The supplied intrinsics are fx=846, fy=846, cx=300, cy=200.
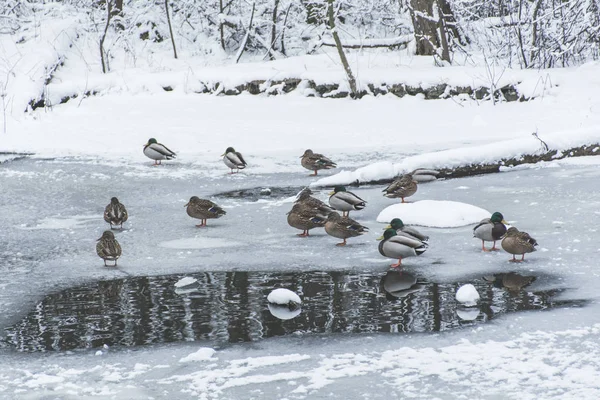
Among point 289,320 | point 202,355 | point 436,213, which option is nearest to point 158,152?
point 436,213

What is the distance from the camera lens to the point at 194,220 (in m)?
12.1

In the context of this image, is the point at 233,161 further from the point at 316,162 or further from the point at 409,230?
the point at 409,230

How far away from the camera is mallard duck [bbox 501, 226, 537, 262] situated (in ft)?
29.5

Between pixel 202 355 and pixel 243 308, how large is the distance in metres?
1.24

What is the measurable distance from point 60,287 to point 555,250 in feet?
17.8

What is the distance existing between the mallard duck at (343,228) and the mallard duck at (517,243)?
181 cm

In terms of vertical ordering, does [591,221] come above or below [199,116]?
below

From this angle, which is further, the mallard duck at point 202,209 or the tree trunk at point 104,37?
the tree trunk at point 104,37

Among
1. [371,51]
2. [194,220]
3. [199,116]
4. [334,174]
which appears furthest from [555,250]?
[371,51]

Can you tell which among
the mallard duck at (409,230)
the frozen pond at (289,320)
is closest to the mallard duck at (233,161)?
the frozen pond at (289,320)

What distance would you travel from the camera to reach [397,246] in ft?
29.7

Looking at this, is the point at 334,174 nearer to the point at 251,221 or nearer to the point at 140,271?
the point at 251,221

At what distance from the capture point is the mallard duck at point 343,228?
398 inches

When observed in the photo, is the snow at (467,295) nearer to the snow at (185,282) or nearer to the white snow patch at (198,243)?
the snow at (185,282)
